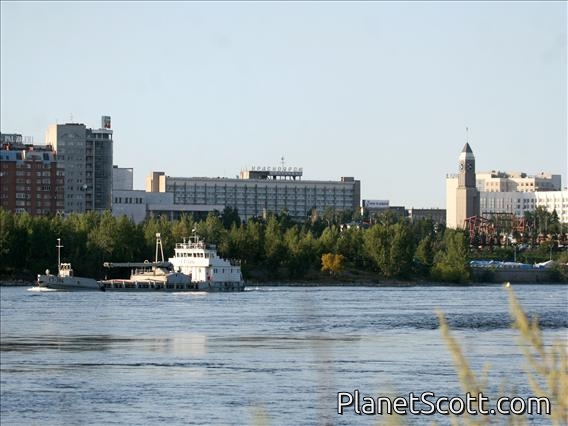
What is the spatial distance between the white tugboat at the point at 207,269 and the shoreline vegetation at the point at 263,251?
344 inches

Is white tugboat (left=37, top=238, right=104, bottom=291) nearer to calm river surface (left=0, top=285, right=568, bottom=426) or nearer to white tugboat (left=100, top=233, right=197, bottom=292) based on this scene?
white tugboat (left=100, top=233, right=197, bottom=292)

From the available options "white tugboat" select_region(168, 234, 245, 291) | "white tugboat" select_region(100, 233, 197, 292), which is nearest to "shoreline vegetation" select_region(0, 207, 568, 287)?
"white tugboat" select_region(168, 234, 245, 291)

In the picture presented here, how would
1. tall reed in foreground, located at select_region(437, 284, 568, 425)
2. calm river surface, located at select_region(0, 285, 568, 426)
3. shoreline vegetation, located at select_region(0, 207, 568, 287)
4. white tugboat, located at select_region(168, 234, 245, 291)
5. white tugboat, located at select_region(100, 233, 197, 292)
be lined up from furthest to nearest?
shoreline vegetation, located at select_region(0, 207, 568, 287) → white tugboat, located at select_region(168, 234, 245, 291) → white tugboat, located at select_region(100, 233, 197, 292) → calm river surface, located at select_region(0, 285, 568, 426) → tall reed in foreground, located at select_region(437, 284, 568, 425)

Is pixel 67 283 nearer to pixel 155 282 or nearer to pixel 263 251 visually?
pixel 155 282

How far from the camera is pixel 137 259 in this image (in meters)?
149

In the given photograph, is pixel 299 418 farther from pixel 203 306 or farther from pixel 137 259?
pixel 137 259

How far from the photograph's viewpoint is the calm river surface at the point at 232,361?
100 ft

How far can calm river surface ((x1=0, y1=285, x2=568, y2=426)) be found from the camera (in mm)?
30594

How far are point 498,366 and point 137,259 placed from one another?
362 feet

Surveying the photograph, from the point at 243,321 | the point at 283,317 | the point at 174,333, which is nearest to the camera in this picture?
the point at 174,333

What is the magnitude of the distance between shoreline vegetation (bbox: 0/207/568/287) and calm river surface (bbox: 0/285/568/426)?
5592cm

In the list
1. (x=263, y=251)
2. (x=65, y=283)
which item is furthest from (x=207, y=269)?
(x=263, y=251)

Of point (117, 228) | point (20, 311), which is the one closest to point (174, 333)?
point (20, 311)

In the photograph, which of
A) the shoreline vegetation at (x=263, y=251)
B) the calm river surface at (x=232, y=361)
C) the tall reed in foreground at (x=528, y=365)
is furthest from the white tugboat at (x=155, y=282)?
the tall reed in foreground at (x=528, y=365)
